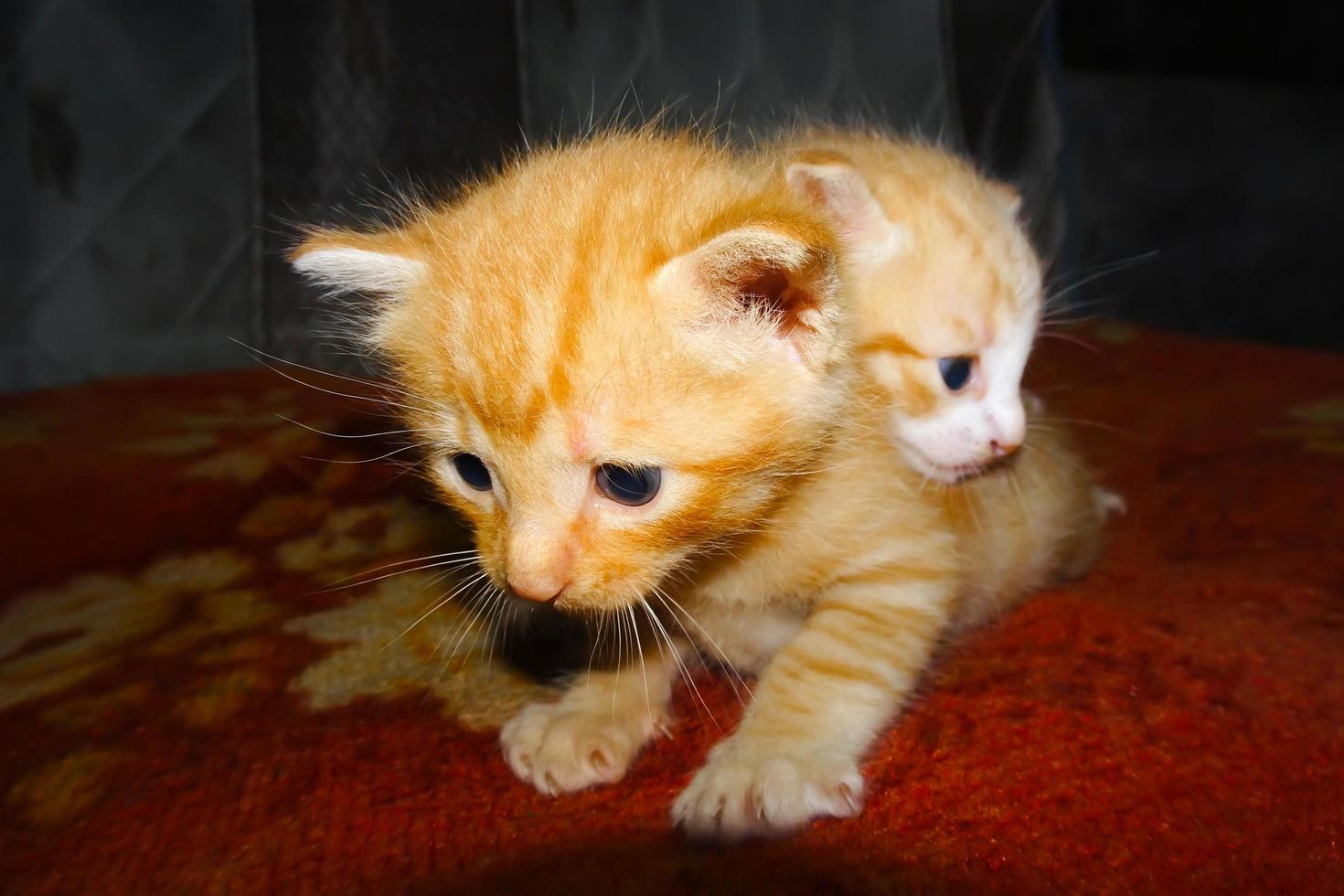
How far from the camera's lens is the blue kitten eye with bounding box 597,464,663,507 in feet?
2.50

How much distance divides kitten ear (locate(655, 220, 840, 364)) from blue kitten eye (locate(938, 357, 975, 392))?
13.5 inches

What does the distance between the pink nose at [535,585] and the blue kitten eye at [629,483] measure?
3.3 inches

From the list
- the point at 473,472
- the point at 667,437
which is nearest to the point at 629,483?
the point at 667,437

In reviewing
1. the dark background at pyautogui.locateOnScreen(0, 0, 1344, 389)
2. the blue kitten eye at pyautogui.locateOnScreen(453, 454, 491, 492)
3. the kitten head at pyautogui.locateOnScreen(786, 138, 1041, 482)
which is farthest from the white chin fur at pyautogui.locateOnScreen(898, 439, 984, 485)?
the dark background at pyautogui.locateOnScreen(0, 0, 1344, 389)

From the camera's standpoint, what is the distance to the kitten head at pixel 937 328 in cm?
109

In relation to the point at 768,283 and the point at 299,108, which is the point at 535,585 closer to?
the point at 768,283

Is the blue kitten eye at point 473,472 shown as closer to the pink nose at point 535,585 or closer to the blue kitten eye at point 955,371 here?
the pink nose at point 535,585

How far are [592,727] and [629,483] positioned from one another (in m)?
0.27

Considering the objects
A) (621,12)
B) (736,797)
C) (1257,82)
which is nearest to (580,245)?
(736,797)

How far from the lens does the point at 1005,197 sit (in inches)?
Result: 51.1

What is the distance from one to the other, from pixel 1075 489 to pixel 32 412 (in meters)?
1.65

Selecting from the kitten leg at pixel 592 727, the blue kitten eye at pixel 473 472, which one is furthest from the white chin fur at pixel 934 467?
the blue kitten eye at pixel 473 472

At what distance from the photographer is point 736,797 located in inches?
30.0

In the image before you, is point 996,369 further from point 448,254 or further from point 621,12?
point 621,12
